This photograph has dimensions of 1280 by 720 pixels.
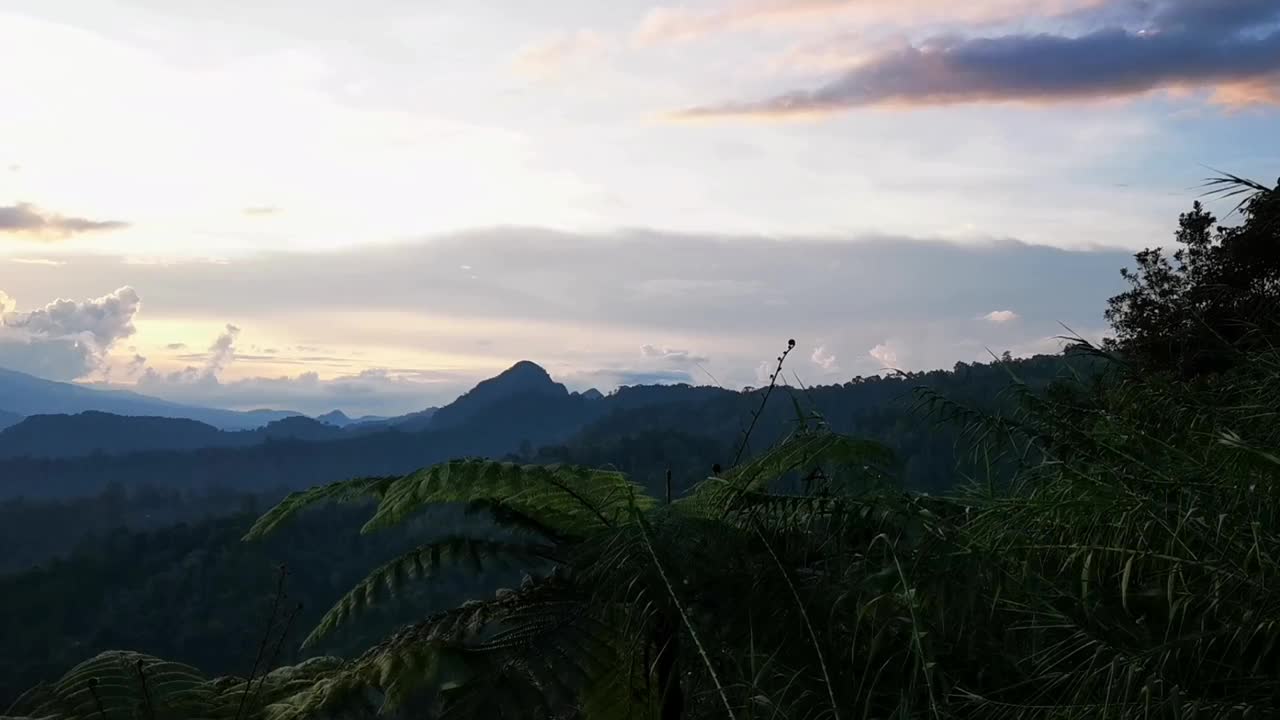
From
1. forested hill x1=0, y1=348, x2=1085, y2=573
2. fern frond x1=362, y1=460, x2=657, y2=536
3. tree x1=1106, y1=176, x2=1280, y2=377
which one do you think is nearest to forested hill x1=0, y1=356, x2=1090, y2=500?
forested hill x1=0, y1=348, x2=1085, y2=573

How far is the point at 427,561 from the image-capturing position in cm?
315

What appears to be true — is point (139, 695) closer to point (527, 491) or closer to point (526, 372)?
point (527, 491)

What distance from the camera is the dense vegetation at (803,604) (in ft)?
8.52

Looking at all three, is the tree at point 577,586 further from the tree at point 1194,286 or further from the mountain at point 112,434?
the mountain at point 112,434

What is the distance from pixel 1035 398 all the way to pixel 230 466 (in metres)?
119

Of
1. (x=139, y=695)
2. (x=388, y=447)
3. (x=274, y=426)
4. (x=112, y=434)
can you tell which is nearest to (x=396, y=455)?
(x=388, y=447)

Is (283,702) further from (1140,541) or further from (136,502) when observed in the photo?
(136,502)

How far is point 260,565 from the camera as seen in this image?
47.4 meters

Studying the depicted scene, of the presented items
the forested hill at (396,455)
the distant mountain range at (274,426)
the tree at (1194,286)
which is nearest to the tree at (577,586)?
the tree at (1194,286)

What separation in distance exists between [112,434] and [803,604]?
6579 inches

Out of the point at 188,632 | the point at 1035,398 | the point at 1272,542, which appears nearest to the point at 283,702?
the point at 1272,542

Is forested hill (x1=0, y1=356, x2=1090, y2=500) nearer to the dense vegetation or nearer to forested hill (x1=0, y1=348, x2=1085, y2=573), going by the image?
forested hill (x1=0, y1=348, x2=1085, y2=573)

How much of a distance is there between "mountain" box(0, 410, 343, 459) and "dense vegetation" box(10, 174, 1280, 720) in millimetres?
145620

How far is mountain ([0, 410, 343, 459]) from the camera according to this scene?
146250mm
